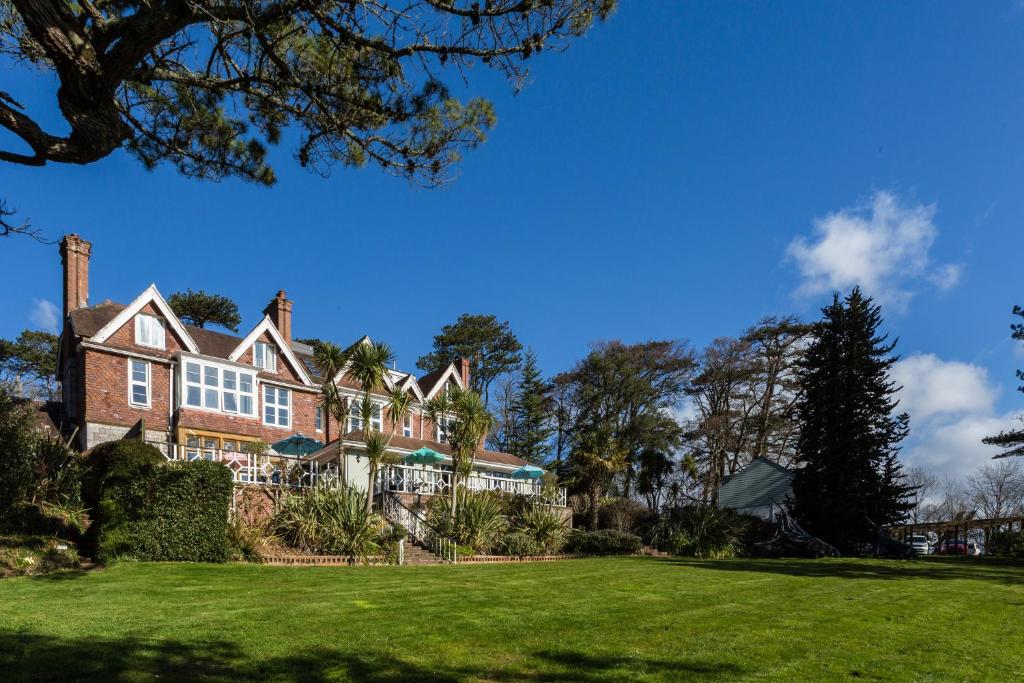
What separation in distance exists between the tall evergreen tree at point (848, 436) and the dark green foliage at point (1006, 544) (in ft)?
12.5

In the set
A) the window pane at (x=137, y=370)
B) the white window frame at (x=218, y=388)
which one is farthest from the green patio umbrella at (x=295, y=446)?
the window pane at (x=137, y=370)

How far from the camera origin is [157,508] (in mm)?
15445

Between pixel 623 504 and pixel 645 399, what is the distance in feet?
45.4

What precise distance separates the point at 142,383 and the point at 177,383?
1269 millimetres

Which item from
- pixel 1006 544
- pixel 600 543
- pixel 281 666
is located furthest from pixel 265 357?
pixel 1006 544

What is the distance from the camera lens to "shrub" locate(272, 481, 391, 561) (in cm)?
1830

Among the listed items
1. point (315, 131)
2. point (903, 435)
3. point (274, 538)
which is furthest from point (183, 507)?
point (903, 435)

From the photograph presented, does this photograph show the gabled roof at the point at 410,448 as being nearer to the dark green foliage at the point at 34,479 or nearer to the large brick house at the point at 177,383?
the large brick house at the point at 177,383

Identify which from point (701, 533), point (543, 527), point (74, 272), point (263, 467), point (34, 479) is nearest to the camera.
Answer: point (34, 479)

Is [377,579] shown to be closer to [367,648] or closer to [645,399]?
[367,648]

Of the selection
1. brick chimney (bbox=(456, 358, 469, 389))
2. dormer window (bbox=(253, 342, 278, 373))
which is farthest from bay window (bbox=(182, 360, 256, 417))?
brick chimney (bbox=(456, 358, 469, 389))

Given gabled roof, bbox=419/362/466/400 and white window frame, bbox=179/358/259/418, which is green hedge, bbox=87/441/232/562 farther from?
gabled roof, bbox=419/362/466/400

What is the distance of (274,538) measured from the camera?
18.0m

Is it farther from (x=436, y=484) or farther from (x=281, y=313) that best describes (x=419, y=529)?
(x=281, y=313)
